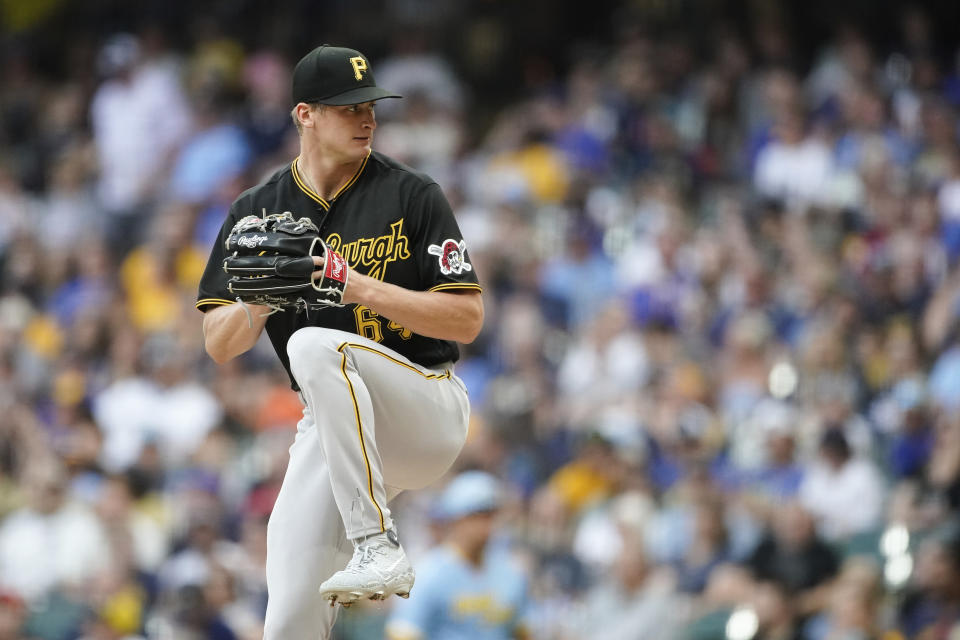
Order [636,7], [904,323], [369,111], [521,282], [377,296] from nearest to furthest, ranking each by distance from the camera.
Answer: [377,296]
[369,111]
[904,323]
[521,282]
[636,7]

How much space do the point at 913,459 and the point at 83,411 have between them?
5899mm

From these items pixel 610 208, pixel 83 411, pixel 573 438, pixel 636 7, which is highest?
pixel 636 7

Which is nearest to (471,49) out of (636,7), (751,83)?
(636,7)

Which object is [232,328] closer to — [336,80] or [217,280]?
[217,280]

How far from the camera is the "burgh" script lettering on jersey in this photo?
180 inches

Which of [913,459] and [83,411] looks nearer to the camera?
[913,459]

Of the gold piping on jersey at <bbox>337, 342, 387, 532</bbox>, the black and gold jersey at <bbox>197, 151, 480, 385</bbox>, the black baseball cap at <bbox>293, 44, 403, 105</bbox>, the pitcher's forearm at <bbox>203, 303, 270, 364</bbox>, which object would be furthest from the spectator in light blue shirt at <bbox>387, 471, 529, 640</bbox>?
the black baseball cap at <bbox>293, 44, 403, 105</bbox>

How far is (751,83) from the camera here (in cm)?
1160

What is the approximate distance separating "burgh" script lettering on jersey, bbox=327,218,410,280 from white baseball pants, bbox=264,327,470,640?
0.80 ft

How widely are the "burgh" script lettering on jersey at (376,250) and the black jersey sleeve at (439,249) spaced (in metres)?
0.06

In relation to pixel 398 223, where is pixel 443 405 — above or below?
below

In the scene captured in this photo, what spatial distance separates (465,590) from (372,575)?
3006 mm

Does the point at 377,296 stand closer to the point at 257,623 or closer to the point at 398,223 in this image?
the point at 398,223

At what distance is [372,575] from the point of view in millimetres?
4164
